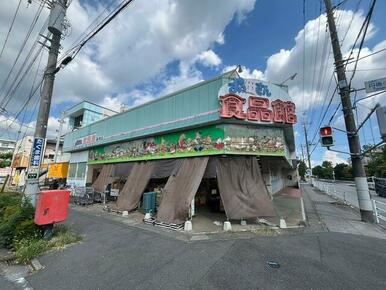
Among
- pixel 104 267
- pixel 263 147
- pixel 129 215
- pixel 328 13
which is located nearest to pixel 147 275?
pixel 104 267

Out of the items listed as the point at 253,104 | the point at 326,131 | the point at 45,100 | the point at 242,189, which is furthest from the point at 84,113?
the point at 326,131

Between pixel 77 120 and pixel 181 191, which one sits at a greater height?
pixel 77 120

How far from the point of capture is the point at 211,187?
13.0 metres

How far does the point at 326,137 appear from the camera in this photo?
9.14m

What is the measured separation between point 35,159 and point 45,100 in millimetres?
2292

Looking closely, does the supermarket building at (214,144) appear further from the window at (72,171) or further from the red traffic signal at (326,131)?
the window at (72,171)

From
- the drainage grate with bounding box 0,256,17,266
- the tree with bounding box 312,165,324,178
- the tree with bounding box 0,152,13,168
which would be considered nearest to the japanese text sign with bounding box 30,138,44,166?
the drainage grate with bounding box 0,256,17,266

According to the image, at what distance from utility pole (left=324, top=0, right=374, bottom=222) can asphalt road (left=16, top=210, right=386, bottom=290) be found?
3.13 metres

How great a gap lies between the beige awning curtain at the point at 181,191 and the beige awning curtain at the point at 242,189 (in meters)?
1.02

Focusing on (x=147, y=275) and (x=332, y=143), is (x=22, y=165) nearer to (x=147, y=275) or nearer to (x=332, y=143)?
(x=147, y=275)

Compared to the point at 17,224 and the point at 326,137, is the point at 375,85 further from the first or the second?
the point at 17,224

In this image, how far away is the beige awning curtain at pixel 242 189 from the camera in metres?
8.24

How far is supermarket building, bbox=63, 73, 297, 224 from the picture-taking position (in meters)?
8.66

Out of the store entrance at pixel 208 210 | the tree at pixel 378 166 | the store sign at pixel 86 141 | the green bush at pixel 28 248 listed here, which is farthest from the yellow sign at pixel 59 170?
the tree at pixel 378 166
